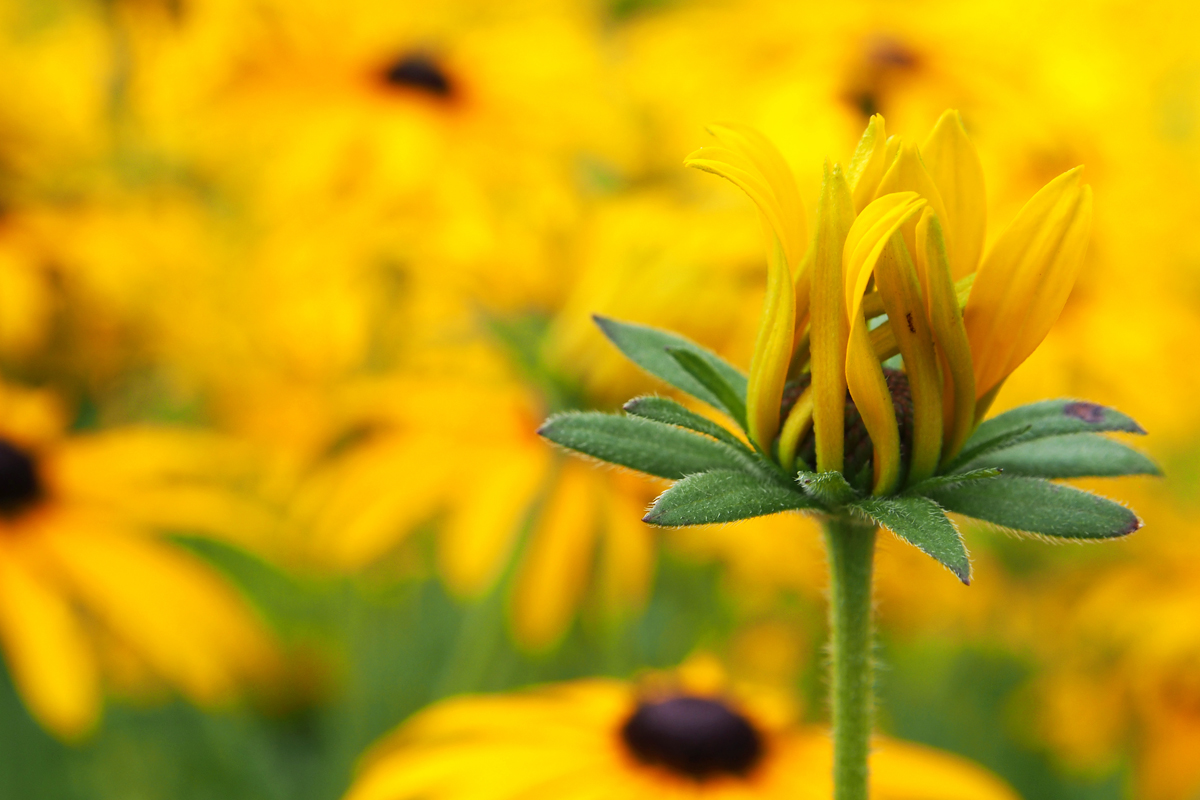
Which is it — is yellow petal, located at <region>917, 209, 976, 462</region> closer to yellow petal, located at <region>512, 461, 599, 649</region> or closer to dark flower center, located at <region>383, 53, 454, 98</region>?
yellow petal, located at <region>512, 461, 599, 649</region>

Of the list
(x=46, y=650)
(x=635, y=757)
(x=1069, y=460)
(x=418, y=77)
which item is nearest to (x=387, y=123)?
(x=418, y=77)

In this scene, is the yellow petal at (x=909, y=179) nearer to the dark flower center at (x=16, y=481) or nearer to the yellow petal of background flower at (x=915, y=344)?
the yellow petal of background flower at (x=915, y=344)

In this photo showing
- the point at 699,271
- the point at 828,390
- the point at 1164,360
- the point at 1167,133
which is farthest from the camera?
the point at 1167,133

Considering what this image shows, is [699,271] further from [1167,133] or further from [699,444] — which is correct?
[1167,133]

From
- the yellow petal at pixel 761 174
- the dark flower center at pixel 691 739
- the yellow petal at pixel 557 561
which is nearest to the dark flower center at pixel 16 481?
the yellow petal at pixel 557 561

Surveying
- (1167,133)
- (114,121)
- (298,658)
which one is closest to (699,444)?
(114,121)

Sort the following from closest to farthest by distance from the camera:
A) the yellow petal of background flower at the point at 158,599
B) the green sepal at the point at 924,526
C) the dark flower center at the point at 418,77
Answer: the green sepal at the point at 924,526, the yellow petal of background flower at the point at 158,599, the dark flower center at the point at 418,77
